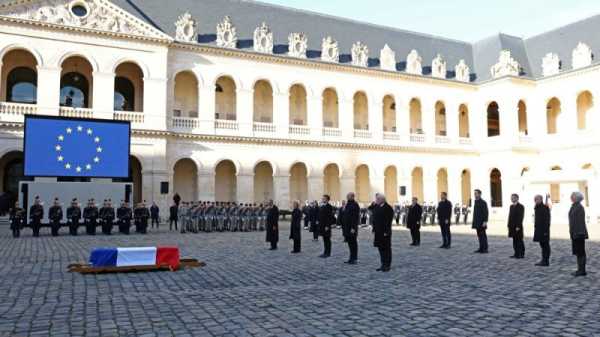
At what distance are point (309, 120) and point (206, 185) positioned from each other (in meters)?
9.63

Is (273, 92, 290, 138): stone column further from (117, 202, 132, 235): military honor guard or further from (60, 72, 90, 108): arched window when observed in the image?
(117, 202, 132, 235): military honor guard

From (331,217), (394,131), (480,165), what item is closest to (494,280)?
(331,217)

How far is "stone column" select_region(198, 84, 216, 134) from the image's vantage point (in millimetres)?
33062

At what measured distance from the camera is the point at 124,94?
3356 centimetres

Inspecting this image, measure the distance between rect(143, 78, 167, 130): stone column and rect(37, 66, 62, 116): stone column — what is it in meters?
5.02

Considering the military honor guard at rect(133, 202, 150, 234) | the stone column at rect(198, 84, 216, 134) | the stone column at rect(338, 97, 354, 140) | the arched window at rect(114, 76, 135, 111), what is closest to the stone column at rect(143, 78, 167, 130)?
the stone column at rect(198, 84, 216, 134)

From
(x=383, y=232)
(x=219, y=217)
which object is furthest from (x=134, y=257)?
(x=219, y=217)

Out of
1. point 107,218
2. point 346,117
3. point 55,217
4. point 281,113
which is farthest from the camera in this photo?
point 346,117

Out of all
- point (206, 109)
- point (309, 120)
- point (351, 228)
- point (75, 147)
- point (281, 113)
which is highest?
point (281, 113)

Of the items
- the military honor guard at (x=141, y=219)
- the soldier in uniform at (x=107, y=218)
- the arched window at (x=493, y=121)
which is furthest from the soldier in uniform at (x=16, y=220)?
the arched window at (x=493, y=121)

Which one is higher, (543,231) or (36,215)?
(36,215)

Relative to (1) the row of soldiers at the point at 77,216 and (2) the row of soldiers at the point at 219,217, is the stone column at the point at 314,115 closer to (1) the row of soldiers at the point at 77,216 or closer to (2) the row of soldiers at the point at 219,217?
(2) the row of soldiers at the point at 219,217

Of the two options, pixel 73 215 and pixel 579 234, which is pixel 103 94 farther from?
pixel 579 234

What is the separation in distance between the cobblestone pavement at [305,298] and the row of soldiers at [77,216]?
24.3 feet
